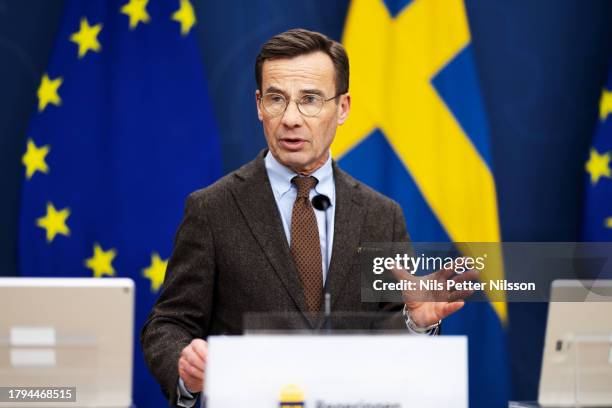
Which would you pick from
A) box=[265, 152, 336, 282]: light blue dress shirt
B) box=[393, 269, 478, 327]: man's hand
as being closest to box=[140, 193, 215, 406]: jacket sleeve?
box=[265, 152, 336, 282]: light blue dress shirt

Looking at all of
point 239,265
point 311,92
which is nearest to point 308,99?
point 311,92

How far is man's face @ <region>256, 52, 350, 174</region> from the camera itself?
2.60 metres

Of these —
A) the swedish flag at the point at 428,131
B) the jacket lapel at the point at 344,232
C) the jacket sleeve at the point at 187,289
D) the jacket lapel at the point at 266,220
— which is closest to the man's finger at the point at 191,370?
the jacket sleeve at the point at 187,289

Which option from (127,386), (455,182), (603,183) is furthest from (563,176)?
(127,386)

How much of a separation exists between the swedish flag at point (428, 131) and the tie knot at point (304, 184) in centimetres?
121

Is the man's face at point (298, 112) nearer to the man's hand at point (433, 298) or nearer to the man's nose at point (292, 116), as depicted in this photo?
the man's nose at point (292, 116)

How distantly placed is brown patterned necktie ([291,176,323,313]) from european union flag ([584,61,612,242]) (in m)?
1.96

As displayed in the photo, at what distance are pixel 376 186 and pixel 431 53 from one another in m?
0.70

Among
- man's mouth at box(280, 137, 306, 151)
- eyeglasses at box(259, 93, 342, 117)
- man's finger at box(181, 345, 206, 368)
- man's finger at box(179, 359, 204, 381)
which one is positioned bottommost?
man's finger at box(179, 359, 204, 381)

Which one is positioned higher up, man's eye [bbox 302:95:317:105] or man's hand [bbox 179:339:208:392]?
man's eye [bbox 302:95:317:105]

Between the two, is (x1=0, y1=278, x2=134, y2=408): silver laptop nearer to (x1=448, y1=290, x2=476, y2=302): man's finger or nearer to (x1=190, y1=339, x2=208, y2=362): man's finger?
(x1=190, y1=339, x2=208, y2=362): man's finger

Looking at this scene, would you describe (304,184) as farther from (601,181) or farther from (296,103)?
(601,181)

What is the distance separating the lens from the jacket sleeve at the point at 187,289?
7.74 feet

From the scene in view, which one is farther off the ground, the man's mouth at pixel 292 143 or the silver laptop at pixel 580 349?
the man's mouth at pixel 292 143
